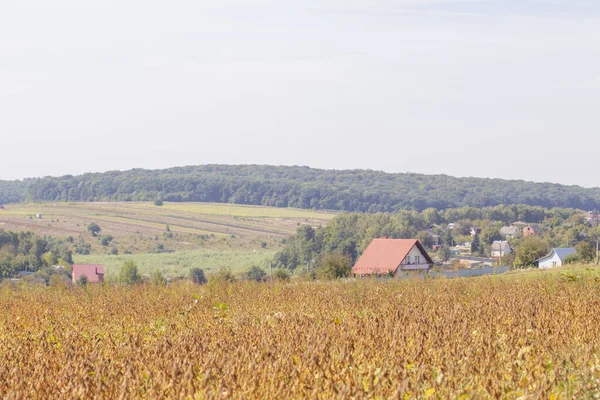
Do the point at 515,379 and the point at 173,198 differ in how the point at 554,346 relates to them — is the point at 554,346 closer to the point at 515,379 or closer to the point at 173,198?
the point at 515,379

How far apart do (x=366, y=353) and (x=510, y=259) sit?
Answer: 233 feet

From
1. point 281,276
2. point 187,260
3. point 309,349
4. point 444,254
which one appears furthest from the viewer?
point 187,260

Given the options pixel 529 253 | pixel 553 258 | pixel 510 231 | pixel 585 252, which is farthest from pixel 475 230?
pixel 585 252

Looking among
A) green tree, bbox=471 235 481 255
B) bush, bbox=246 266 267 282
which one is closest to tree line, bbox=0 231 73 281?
bush, bbox=246 266 267 282

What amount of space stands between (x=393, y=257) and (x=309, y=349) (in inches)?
1942

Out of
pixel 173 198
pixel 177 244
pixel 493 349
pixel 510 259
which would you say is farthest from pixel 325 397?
pixel 173 198

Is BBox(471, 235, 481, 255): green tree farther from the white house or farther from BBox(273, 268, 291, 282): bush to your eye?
BBox(273, 268, 291, 282): bush

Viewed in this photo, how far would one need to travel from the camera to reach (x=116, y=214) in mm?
139125

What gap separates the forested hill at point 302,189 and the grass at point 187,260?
57856 mm

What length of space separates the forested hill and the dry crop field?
151220 millimetres

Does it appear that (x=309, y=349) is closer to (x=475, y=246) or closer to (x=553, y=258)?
(x=553, y=258)

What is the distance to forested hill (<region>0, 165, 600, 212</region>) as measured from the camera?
168m

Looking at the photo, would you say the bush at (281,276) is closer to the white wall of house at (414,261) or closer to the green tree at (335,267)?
the green tree at (335,267)

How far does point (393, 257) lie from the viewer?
54.7 m
